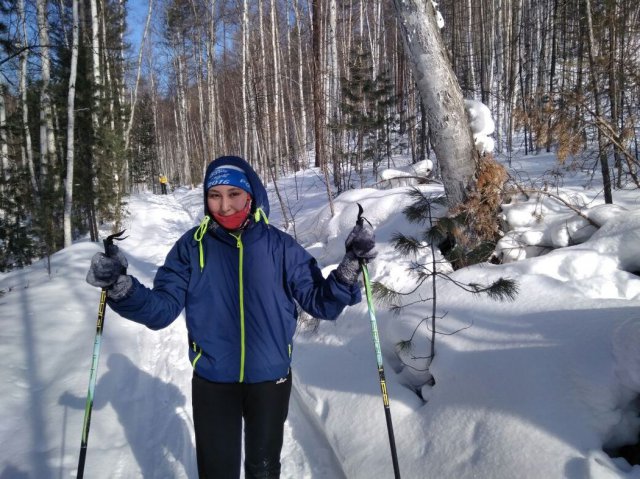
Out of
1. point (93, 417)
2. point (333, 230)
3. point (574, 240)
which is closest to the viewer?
point (93, 417)

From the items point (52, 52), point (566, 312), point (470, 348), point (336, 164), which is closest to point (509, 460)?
point (470, 348)

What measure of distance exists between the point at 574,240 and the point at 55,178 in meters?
13.7

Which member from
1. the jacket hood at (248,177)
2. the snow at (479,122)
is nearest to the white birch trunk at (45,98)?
the snow at (479,122)

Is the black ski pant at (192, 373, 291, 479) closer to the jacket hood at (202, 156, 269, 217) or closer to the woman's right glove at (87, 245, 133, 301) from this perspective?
the woman's right glove at (87, 245, 133, 301)

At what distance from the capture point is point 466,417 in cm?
228

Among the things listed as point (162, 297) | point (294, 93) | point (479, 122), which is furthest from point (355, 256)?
point (294, 93)

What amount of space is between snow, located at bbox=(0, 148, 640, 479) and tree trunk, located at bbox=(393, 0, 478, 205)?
29.7 inches

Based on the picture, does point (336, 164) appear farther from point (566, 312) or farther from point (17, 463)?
point (17, 463)

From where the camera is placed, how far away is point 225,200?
6.06 feet

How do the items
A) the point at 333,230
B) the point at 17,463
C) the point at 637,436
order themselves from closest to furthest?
the point at 637,436
the point at 17,463
the point at 333,230

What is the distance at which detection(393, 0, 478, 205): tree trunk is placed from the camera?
3674mm

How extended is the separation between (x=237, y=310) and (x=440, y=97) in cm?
313

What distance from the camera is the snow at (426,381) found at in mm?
1956

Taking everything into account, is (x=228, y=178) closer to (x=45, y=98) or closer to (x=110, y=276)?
(x=110, y=276)
